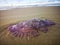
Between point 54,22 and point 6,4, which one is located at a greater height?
point 6,4

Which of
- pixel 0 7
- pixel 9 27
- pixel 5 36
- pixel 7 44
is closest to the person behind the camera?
pixel 7 44

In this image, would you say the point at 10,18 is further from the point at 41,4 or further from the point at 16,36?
the point at 41,4

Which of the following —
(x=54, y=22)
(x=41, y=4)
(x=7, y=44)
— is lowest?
(x=7, y=44)

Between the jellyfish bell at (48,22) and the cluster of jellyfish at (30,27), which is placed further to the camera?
the jellyfish bell at (48,22)

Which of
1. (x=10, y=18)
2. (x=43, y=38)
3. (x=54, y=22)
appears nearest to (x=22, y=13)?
(x=10, y=18)

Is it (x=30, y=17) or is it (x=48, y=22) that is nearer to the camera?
(x=48, y=22)
